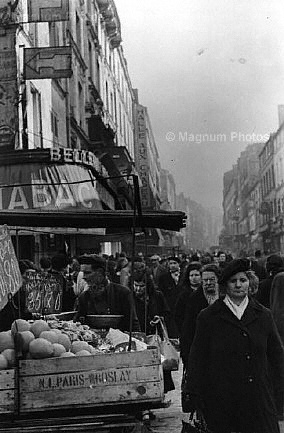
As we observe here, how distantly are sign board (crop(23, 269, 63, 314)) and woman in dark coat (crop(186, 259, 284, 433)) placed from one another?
4.16m

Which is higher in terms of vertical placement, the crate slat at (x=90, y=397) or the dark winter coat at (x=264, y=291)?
the dark winter coat at (x=264, y=291)

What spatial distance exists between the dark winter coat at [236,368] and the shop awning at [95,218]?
155 centimetres

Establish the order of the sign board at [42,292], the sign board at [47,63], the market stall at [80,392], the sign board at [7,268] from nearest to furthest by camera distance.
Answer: the market stall at [80,392], the sign board at [7,268], the sign board at [42,292], the sign board at [47,63]

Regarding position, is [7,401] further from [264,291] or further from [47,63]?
[47,63]

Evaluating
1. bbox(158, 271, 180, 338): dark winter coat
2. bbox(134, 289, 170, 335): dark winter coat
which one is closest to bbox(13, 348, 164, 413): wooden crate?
bbox(134, 289, 170, 335): dark winter coat

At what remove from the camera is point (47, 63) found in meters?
17.0

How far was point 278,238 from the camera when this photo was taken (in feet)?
210

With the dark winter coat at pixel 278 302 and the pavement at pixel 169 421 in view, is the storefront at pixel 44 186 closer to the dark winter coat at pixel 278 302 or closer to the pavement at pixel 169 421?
the pavement at pixel 169 421

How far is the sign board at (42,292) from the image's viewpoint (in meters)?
8.88

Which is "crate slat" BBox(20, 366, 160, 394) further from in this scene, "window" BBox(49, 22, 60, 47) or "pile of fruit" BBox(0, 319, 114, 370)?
"window" BBox(49, 22, 60, 47)

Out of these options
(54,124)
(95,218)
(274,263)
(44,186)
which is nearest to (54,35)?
(54,124)

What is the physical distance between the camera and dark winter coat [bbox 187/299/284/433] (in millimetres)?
4766

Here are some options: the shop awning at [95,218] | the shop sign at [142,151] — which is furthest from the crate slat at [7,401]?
the shop sign at [142,151]

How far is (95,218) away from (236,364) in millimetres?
2167
